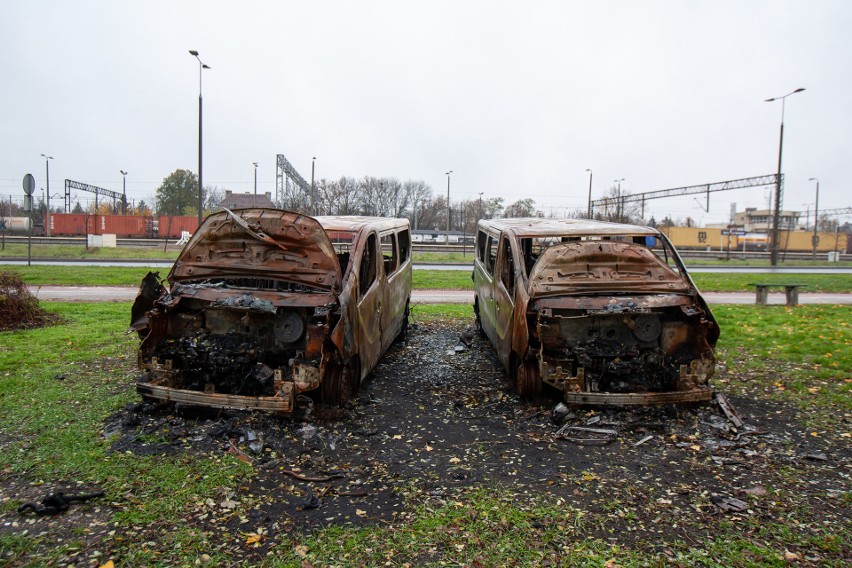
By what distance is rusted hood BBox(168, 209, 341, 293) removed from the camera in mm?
5918

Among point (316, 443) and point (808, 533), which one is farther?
point (316, 443)

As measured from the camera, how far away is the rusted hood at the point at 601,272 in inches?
241

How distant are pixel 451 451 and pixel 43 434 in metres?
3.55

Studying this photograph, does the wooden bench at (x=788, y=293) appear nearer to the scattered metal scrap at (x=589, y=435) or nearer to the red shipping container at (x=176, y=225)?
the scattered metal scrap at (x=589, y=435)

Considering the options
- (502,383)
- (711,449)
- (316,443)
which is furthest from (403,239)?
(711,449)

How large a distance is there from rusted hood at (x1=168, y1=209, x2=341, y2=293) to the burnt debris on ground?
4.54 feet

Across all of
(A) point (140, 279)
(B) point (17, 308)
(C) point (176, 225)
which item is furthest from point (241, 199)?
(B) point (17, 308)

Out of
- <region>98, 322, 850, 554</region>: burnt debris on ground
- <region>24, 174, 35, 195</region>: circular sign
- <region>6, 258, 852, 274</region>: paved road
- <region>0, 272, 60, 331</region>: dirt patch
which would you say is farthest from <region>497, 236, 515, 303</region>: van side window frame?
<region>6, 258, 852, 274</region>: paved road

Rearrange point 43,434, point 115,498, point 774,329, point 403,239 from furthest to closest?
point 774,329 → point 403,239 → point 43,434 → point 115,498

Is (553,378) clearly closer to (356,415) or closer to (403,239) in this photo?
(356,415)

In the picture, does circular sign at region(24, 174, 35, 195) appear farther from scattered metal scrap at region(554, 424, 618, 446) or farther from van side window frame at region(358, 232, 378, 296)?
scattered metal scrap at region(554, 424, 618, 446)

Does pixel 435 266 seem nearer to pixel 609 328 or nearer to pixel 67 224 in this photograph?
pixel 609 328

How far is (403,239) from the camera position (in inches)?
378

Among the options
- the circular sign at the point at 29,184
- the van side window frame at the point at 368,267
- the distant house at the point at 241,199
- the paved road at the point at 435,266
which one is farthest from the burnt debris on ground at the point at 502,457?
the distant house at the point at 241,199
